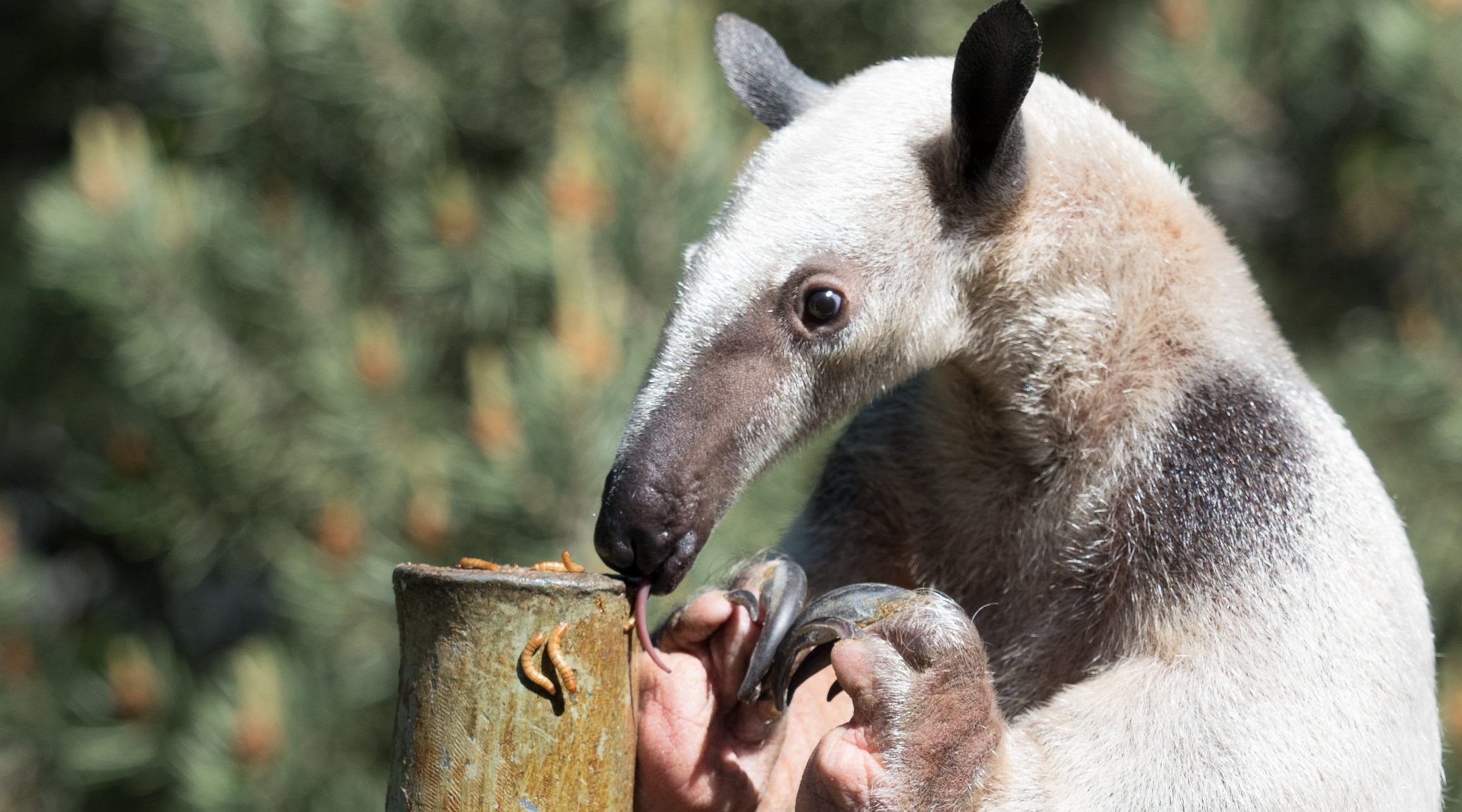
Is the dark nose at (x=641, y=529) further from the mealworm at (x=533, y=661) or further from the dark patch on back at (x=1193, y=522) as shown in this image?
the dark patch on back at (x=1193, y=522)

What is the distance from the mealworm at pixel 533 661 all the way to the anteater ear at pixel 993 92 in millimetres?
804

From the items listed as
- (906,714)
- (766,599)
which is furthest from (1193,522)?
(766,599)

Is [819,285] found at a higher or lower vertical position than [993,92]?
lower

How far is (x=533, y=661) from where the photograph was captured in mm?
1504

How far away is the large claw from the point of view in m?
1.80

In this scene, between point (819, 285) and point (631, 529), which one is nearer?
point (631, 529)

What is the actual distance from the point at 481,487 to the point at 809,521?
245 cm

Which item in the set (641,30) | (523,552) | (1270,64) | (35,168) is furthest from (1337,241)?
(35,168)

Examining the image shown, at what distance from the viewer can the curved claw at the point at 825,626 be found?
5.66 feet

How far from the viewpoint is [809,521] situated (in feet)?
7.17

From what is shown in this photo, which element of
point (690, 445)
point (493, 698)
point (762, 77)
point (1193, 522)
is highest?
point (762, 77)

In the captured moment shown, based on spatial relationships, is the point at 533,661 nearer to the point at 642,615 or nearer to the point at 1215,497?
the point at 642,615

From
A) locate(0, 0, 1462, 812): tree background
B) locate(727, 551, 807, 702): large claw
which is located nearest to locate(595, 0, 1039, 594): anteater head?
locate(727, 551, 807, 702): large claw

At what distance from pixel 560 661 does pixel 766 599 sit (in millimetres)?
418
